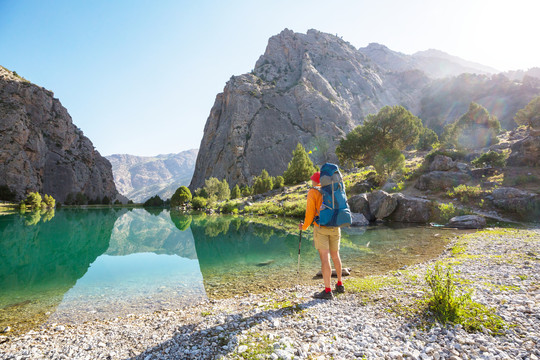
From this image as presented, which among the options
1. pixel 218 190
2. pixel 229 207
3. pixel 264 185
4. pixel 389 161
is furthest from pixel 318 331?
pixel 218 190

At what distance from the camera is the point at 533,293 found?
5.95m

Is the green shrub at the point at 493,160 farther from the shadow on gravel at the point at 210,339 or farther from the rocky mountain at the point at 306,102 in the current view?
the rocky mountain at the point at 306,102

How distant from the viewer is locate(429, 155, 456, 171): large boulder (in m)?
35.8

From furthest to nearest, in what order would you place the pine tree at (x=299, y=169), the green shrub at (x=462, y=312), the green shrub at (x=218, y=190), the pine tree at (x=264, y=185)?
the green shrub at (x=218, y=190) < the pine tree at (x=264, y=185) < the pine tree at (x=299, y=169) < the green shrub at (x=462, y=312)

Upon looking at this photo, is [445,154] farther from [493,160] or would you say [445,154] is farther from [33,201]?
[33,201]

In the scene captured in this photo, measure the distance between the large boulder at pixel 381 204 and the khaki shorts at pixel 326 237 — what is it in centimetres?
2615

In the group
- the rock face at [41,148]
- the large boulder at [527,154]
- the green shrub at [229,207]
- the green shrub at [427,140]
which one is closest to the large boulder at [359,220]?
the large boulder at [527,154]

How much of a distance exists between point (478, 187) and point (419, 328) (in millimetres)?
31396

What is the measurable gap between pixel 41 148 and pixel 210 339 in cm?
13925

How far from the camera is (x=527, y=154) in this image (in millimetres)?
31219

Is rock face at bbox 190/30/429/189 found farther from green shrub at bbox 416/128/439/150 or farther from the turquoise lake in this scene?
the turquoise lake

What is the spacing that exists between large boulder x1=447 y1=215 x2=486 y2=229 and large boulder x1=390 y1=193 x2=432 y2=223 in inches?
164

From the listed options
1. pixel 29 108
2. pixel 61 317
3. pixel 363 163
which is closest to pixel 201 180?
pixel 29 108

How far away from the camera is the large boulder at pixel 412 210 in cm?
2827
